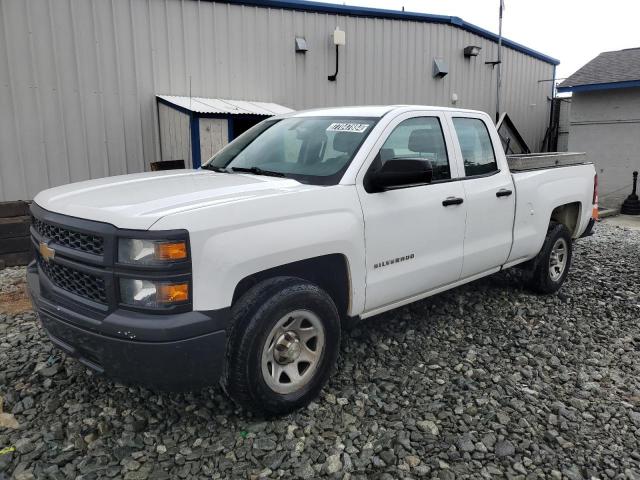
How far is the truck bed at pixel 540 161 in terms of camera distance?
5074 mm

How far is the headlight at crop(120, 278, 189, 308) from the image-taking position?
2.60 metres

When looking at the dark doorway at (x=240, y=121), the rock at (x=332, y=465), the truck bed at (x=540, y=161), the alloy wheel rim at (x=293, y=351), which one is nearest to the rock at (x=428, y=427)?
the rock at (x=332, y=465)

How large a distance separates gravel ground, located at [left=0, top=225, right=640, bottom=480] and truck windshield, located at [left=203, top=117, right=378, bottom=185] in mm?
1455

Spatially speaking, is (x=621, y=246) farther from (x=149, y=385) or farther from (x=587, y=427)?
(x=149, y=385)

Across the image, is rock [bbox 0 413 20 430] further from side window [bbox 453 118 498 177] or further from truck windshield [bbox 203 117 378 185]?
side window [bbox 453 118 498 177]

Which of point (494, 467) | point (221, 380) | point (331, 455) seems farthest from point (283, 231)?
point (494, 467)

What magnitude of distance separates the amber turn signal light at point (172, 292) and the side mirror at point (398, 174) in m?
1.42

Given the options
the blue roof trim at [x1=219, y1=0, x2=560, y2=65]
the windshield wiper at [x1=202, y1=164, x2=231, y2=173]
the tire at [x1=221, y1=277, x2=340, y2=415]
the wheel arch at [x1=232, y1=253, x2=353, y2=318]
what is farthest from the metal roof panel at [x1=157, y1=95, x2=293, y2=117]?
the tire at [x1=221, y1=277, x2=340, y2=415]

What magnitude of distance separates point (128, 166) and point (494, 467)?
6.87 metres

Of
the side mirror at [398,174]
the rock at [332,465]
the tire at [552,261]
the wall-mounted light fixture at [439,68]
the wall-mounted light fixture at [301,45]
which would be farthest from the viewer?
the wall-mounted light fixture at [439,68]

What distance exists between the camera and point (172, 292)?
2.60m

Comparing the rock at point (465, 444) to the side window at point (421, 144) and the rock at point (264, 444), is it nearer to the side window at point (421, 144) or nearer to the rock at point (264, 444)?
the rock at point (264, 444)

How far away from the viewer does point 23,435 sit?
119 inches

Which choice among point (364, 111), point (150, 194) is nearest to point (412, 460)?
point (150, 194)
